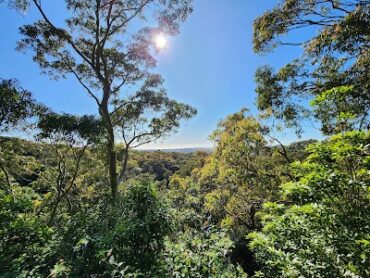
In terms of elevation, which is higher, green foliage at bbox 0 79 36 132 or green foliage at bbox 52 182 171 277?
green foliage at bbox 0 79 36 132

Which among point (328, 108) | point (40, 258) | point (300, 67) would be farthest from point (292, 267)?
point (300, 67)

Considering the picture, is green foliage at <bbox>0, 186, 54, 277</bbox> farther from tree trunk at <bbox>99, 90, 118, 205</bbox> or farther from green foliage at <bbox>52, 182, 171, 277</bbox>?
tree trunk at <bbox>99, 90, 118, 205</bbox>

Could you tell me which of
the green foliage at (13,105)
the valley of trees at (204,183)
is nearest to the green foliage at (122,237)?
the valley of trees at (204,183)

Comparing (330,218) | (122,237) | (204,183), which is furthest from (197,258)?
(204,183)

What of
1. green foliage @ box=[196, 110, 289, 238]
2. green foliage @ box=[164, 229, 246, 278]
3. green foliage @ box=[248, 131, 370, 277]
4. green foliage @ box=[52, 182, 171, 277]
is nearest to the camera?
green foliage @ box=[248, 131, 370, 277]

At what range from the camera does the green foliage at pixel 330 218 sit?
2619 millimetres

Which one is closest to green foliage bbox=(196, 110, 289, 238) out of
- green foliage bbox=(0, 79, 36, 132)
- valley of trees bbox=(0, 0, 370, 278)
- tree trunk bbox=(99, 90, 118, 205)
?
valley of trees bbox=(0, 0, 370, 278)

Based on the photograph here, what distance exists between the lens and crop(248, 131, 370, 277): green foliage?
8.59 ft

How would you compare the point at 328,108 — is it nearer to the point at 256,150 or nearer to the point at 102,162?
the point at 256,150

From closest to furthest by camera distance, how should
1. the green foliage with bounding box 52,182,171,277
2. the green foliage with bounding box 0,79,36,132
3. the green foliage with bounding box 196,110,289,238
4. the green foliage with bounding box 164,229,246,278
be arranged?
the green foliage with bounding box 52,182,171,277, the green foliage with bounding box 164,229,246,278, the green foliage with bounding box 0,79,36,132, the green foliage with bounding box 196,110,289,238

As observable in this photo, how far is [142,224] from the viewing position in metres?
3.11

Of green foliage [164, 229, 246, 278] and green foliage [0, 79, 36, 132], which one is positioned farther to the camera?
green foliage [0, 79, 36, 132]

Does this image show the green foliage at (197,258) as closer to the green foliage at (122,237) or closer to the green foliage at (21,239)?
the green foliage at (122,237)

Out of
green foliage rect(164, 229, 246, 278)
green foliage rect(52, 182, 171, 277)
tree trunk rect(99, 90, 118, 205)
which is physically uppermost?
tree trunk rect(99, 90, 118, 205)
